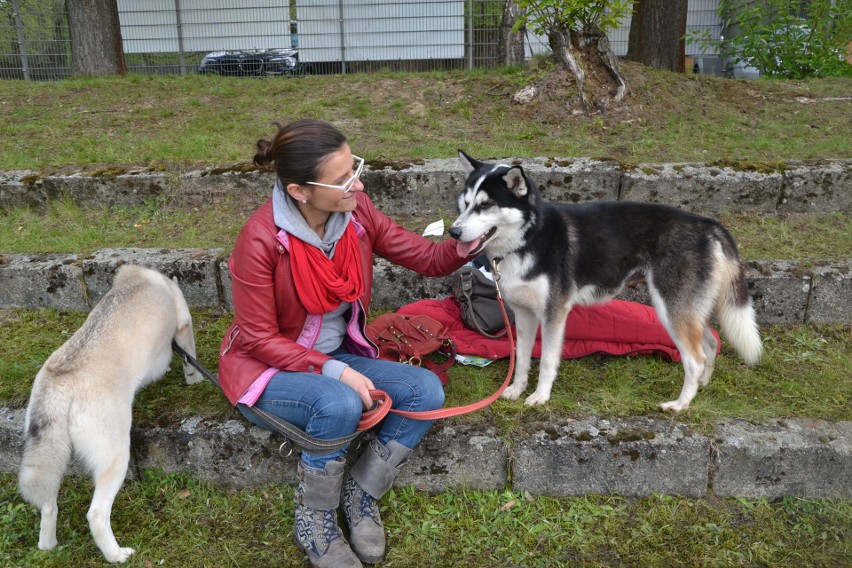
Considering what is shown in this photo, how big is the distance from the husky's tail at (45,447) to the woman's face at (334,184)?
1.30m

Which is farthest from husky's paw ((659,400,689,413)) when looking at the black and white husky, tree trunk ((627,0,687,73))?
tree trunk ((627,0,687,73))

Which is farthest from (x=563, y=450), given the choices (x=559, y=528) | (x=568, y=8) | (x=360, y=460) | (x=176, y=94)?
(x=176, y=94)

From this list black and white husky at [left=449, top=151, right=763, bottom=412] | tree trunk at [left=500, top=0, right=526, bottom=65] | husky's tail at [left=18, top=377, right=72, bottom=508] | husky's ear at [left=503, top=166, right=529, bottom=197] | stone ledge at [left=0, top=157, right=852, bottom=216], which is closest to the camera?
husky's tail at [left=18, top=377, right=72, bottom=508]

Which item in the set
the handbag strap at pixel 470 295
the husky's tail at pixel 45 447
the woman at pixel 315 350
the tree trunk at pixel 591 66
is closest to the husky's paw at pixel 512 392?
the handbag strap at pixel 470 295

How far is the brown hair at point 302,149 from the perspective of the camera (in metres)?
2.71

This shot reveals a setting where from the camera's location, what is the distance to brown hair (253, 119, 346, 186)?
8.88 feet

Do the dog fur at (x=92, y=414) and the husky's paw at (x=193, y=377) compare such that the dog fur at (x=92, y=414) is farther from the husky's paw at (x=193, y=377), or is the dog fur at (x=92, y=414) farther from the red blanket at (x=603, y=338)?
the red blanket at (x=603, y=338)

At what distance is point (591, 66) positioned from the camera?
6.57 m

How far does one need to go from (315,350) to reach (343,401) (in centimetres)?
33

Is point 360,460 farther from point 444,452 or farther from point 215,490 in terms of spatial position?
point 215,490

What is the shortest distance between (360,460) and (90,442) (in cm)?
112

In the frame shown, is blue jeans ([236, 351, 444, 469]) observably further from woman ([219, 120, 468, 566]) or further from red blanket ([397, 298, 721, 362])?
red blanket ([397, 298, 721, 362])

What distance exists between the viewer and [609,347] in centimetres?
387

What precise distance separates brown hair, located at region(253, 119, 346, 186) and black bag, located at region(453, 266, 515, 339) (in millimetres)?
1476
